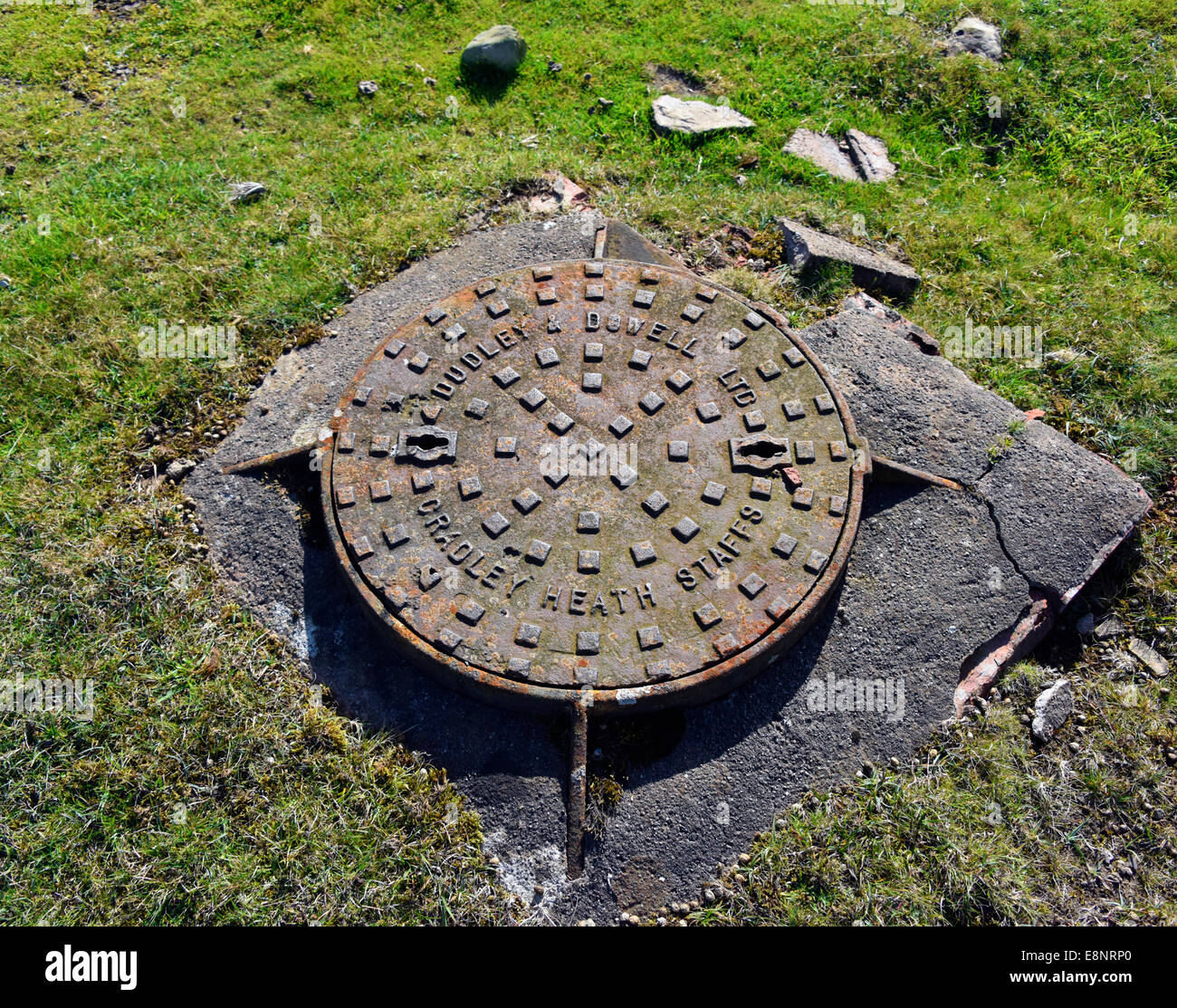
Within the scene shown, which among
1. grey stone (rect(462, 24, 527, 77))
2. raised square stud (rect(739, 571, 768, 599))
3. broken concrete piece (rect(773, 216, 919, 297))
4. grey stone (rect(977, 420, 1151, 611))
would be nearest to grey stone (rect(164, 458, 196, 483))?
raised square stud (rect(739, 571, 768, 599))

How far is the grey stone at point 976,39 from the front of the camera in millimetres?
6881

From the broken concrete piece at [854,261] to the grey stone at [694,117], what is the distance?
1374 millimetres

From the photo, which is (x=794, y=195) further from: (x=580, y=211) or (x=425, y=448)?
(x=425, y=448)

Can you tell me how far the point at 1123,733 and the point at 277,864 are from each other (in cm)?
407

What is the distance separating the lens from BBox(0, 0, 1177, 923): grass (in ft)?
11.6

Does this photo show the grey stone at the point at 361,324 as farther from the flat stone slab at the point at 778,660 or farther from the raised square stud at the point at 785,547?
the raised square stud at the point at 785,547

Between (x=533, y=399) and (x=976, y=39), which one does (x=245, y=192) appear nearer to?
(x=533, y=399)

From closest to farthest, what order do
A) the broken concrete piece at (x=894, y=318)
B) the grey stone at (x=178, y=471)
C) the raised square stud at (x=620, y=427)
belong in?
the raised square stud at (x=620, y=427) < the grey stone at (x=178, y=471) < the broken concrete piece at (x=894, y=318)

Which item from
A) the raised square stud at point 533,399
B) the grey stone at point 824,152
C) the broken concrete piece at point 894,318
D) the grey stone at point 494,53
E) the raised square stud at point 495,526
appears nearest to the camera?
the raised square stud at point 495,526

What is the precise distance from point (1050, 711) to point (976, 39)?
19.8 feet

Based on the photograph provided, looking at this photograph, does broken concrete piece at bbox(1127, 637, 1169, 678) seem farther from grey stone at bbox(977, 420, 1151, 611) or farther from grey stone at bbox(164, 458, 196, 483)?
grey stone at bbox(164, 458, 196, 483)

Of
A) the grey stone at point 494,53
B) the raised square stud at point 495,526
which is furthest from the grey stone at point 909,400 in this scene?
the grey stone at point 494,53

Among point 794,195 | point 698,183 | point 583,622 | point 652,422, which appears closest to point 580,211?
point 698,183

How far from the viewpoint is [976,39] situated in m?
6.93
